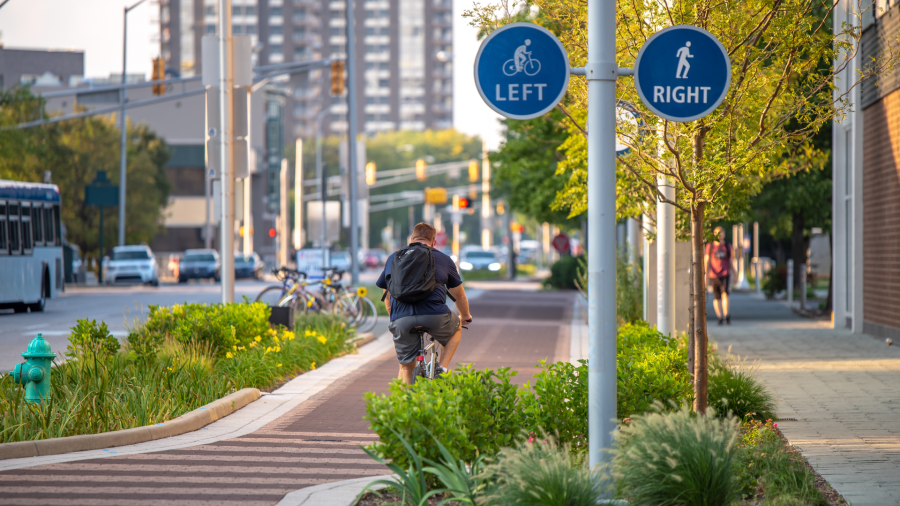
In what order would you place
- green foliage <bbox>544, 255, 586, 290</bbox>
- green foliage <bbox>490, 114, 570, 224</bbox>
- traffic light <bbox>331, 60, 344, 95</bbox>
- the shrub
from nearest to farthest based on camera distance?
the shrub
green foliage <bbox>490, 114, 570, 224</bbox>
traffic light <bbox>331, 60, 344, 95</bbox>
green foliage <bbox>544, 255, 586, 290</bbox>

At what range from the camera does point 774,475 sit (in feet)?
20.3

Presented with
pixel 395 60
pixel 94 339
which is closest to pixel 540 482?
pixel 94 339

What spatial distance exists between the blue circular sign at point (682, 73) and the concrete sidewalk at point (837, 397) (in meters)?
2.45

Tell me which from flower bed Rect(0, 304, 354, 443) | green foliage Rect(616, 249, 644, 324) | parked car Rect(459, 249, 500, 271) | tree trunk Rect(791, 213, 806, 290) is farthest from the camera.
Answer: parked car Rect(459, 249, 500, 271)

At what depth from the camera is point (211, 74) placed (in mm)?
15273

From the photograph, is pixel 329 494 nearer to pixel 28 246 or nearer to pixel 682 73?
pixel 682 73

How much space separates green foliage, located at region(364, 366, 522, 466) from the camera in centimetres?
564

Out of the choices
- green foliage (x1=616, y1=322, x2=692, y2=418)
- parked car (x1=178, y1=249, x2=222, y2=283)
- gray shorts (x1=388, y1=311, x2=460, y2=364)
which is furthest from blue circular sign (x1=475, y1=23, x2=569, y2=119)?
parked car (x1=178, y1=249, x2=222, y2=283)

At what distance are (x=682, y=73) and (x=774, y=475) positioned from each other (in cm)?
244

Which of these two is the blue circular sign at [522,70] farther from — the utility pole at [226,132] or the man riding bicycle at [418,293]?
the utility pole at [226,132]

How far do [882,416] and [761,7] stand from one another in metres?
3.98

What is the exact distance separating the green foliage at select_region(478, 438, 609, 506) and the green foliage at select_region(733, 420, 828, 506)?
34.6 inches

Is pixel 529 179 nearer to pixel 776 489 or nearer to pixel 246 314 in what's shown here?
pixel 246 314

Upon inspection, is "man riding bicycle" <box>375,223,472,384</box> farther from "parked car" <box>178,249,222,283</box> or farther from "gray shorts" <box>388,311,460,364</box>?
"parked car" <box>178,249,222,283</box>
